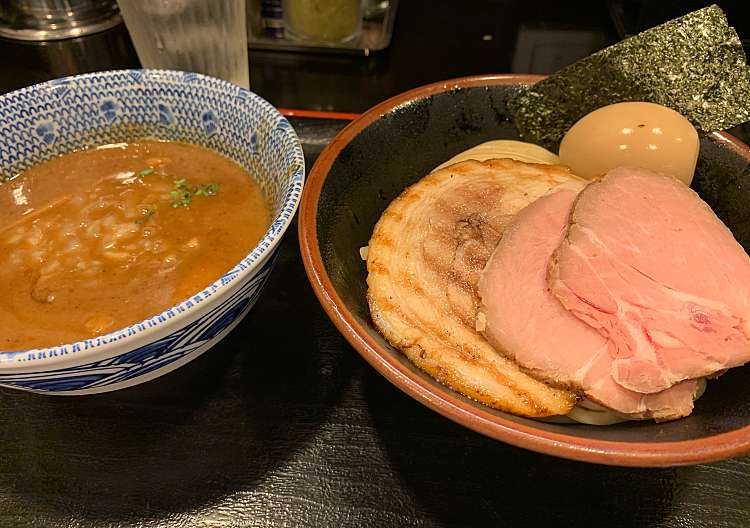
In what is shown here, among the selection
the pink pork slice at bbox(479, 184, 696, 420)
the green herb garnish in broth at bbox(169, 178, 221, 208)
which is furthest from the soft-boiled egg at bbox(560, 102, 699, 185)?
the green herb garnish in broth at bbox(169, 178, 221, 208)

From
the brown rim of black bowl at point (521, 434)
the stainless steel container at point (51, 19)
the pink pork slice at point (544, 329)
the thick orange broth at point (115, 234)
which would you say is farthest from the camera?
the stainless steel container at point (51, 19)

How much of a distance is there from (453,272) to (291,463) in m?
0.52

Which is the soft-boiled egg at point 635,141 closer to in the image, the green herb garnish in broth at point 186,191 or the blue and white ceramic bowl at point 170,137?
the blue and white ceramic bowl at point 170,137

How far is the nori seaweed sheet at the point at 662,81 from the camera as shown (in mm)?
1560

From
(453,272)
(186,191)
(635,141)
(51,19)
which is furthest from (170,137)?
(51,19)

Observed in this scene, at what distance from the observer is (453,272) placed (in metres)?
1.26

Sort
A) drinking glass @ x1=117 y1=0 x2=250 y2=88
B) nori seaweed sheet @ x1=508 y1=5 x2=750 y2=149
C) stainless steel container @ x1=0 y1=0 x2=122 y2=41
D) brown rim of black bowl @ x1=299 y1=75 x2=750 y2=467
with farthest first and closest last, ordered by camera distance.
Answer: stainless steel container @ x1=0 y1=0 x2=122 y2=41, drinking glass @ x1=117 y1=0 x2=250 y2=88, nori seaweed sheet @ x1=508 y1=5 x2=750 y2=149, brown rim of black bowl @ x1=299 y1=75 x2=750 y2=467

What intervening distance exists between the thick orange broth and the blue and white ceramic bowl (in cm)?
5

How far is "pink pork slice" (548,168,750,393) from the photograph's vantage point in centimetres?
107

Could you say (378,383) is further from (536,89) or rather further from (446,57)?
(446,57)

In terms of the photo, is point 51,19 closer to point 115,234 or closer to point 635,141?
point 115,234

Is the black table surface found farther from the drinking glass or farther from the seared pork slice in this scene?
the drinking glass

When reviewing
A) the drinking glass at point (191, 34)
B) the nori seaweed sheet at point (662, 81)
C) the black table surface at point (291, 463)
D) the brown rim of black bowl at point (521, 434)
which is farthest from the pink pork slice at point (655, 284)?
the drinking glass at point (191, 34)

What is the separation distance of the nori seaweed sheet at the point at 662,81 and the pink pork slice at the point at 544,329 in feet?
1.68
